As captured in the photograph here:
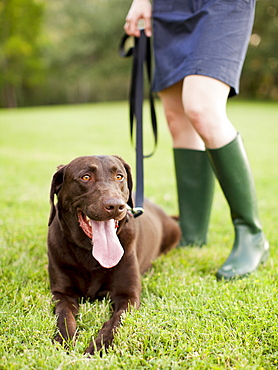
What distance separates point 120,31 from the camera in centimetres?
3516

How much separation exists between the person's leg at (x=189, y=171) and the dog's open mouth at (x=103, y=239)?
114cm

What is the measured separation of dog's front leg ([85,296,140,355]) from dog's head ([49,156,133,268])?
37 cm

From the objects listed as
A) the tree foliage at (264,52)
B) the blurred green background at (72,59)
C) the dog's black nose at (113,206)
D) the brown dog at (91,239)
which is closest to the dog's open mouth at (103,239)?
the brown dog at (91,239)

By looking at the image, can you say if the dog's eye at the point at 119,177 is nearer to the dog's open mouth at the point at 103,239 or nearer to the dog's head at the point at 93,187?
the dog's head at the point at 93,187

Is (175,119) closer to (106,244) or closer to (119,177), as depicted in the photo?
(119,177)

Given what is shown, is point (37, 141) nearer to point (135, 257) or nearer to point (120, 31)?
point (135, 257)

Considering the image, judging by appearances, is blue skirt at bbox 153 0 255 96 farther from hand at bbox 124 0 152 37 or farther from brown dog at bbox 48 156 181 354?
brown dog at bbox 48 156 181 354

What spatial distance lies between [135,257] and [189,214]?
3.26 ft

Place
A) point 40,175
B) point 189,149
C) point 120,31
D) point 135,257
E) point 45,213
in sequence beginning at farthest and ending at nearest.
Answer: point 120,31, point 40,175, point 45,213, point 189,149, point 135,257

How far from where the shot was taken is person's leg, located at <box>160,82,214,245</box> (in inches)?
126

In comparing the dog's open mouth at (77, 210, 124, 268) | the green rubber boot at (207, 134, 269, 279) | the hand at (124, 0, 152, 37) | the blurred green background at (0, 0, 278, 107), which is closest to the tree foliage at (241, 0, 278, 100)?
the blurred green background at (0, 0, 278, 107)

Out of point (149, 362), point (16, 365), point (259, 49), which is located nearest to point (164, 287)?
point (149, 362)

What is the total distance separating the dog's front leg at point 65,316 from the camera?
6.55ft

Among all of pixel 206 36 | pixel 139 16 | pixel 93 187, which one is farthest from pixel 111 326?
pixel 139 16
